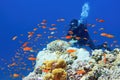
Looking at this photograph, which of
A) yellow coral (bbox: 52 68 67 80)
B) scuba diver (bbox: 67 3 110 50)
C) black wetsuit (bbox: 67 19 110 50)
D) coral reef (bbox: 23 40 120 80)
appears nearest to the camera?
coral reef (bbox: 23 40 120 80)

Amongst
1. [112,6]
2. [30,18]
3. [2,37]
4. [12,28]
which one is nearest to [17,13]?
[30,18]

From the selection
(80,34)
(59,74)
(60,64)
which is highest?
(80,34)

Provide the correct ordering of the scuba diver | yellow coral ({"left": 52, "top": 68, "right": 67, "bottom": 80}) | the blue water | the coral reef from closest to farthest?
the coral reef, yellow coral ({"left": 52, "top": 68, "right": 67, "bottom": 80}), the scuba diver, the blue water

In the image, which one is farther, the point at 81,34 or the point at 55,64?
the point at 81,34

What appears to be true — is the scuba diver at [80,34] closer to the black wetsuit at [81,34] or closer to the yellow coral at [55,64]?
the black wetsuit at [81,34]

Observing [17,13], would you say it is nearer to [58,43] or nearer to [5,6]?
[5,6]

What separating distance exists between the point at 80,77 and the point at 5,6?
450 feet

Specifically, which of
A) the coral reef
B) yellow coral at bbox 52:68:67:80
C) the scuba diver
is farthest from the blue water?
yellow coral at bbox 52:68:67:80

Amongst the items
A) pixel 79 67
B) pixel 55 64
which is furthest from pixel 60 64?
pixel 79 67

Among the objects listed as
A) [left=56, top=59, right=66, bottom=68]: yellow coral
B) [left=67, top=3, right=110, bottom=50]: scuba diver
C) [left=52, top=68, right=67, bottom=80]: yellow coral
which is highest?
[left=67, top=3, right=110, bottom=50]: scuba diver

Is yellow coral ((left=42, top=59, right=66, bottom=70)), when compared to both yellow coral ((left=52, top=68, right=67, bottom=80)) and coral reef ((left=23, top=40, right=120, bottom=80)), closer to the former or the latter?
coral reef ((left=23, top=40, right=120, bottom=80))

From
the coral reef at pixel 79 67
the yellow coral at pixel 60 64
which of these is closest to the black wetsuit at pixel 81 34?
the coral reef at pixel 79 67

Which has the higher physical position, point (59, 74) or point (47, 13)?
point (47, 13)

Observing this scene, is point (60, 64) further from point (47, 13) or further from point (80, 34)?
point (47, 13)
